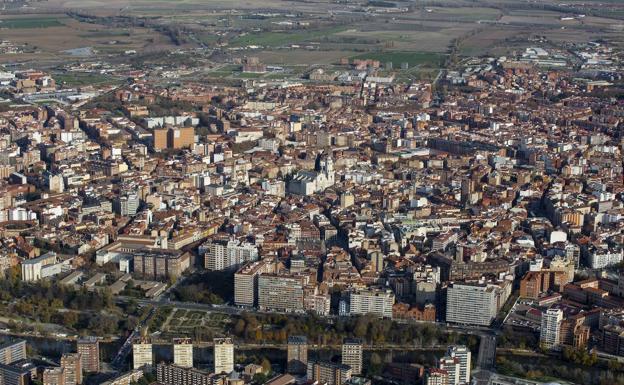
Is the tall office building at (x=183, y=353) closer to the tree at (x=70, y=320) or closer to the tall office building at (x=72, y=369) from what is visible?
the tall office building at (x=72, y=369)

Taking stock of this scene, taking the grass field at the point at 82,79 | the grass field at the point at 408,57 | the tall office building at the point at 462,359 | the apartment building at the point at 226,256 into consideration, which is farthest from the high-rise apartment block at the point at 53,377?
the grass field at the point at 408,57

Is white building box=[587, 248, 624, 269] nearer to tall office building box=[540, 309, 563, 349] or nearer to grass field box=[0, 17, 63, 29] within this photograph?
tall office building box=[540, 309, 563, 349]

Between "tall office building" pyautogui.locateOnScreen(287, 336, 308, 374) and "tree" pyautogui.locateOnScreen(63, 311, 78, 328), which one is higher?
"tall office building" pyautogui.locateOnScreen(287, 336, 308, 374)

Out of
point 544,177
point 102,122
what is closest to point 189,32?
point 102,122

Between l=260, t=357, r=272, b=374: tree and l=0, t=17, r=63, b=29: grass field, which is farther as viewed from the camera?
l=0, t=17, r=63, b=29: grass field

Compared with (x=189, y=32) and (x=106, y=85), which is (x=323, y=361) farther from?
(x=189, y=32)

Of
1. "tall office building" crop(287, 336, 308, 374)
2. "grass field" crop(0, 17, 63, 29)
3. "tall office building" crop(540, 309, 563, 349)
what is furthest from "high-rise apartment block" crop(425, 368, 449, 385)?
"grass field" crop(0, 17, 63, 29)

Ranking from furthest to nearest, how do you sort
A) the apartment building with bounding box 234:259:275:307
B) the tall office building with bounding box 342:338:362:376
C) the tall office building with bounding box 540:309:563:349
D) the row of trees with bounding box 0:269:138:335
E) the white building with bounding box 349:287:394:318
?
the apartment building with bounding box 234:259:275:307 < the white building with bounding box 349:287:394:318 < the row of trees with bounding box 0:269:138:335 < the tall office building with bounding box 540:309:563:349 < the tall office building with bounding box 342:338:362:376
